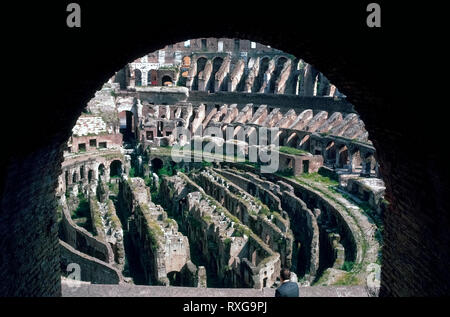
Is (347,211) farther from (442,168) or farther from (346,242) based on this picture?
(442,168)

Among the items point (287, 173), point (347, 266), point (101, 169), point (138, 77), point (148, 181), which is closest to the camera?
point (347, 266)

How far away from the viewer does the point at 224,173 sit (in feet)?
92.2

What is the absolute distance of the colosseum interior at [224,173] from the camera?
534 centimetres

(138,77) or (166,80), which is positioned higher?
(138,77)

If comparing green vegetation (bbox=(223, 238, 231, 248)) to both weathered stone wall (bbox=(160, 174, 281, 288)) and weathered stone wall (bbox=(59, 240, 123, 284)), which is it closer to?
weathered stone wall (bbox=(160, 174, 281, 288))

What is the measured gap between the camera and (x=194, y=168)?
1230 inches

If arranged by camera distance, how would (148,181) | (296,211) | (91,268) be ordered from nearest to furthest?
(91,268) → (296,211) → (148,181)

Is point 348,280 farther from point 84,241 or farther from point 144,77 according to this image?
point 144,77

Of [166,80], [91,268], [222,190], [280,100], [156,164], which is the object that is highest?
[166,80]

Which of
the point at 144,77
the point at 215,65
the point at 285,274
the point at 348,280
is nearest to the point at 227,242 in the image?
the point at 285,274

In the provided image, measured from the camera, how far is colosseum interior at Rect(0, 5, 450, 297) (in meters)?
5.34

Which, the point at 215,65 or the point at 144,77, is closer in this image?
the point at 144,77

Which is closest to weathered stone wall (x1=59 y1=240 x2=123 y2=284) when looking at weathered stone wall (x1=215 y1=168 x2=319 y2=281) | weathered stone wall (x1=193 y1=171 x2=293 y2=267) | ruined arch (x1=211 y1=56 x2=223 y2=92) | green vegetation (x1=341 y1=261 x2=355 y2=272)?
weathered stone wall (x1=193 y1=171 x2=293 y2=267)

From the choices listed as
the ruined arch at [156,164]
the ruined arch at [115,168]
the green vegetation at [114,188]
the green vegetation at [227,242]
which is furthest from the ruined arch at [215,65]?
the green vegetation at [227,242]
